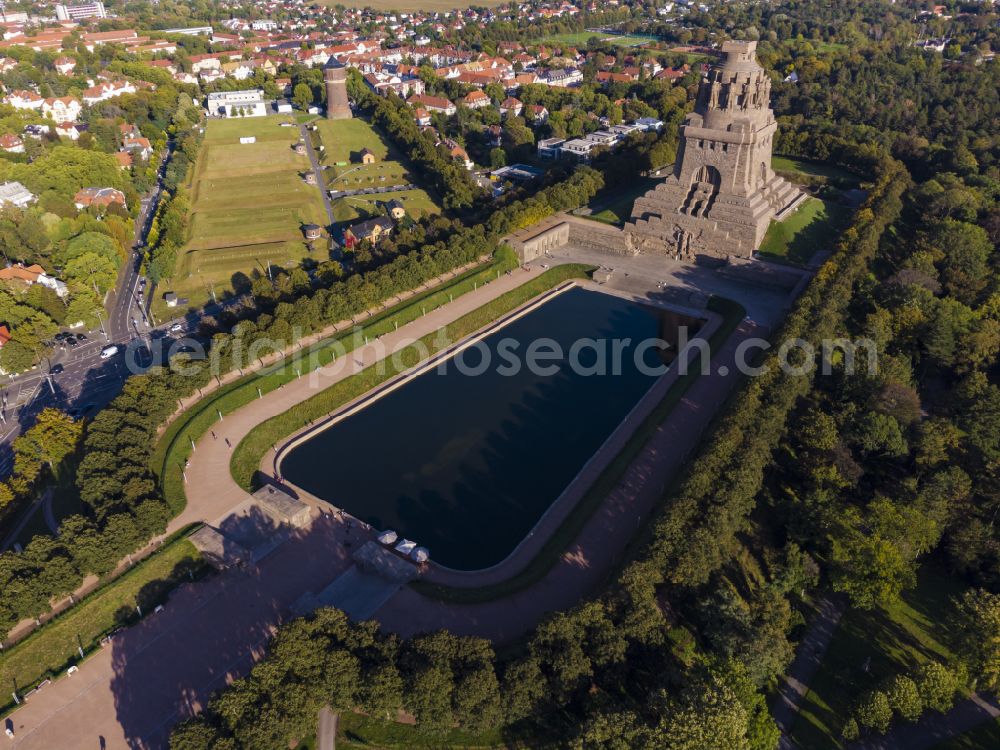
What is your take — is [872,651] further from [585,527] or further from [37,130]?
[37,130]

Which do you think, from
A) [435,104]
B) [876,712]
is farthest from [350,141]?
[876,712]

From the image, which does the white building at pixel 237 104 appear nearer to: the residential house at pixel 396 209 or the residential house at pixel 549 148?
the residential house at pixel 549 148

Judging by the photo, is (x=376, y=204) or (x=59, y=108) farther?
(x=59, y=108)

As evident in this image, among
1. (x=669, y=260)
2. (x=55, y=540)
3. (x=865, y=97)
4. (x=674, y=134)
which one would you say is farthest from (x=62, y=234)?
(x=865, y=97)

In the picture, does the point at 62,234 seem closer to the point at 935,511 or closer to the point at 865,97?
the point at 935,511

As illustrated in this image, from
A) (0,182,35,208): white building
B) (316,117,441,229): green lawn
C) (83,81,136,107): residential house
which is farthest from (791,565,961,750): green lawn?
(83,81,136,107): residential house
